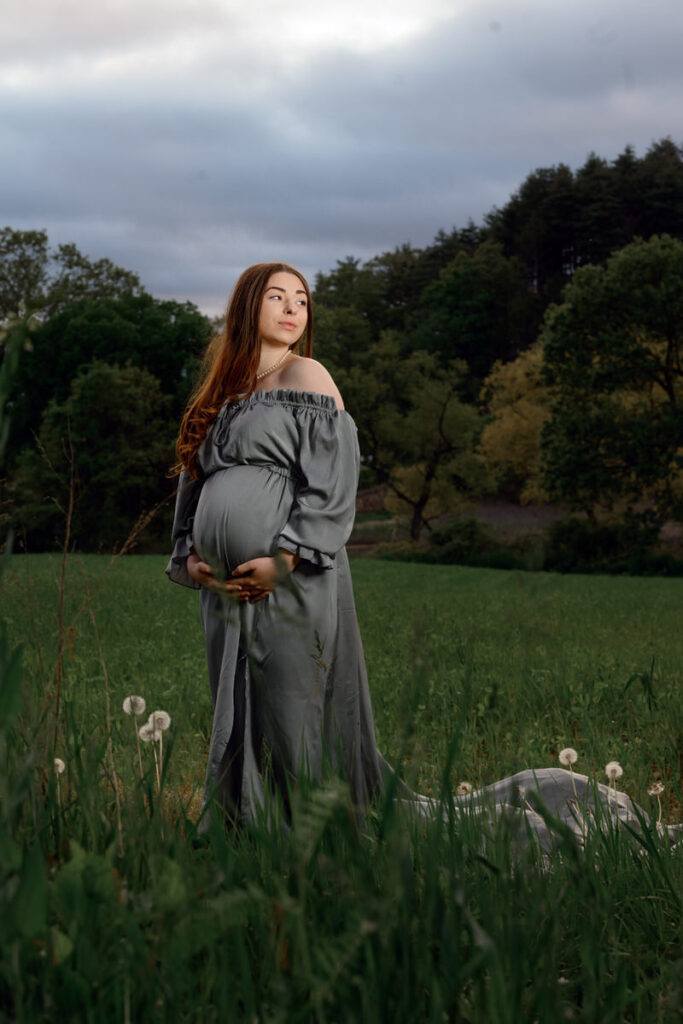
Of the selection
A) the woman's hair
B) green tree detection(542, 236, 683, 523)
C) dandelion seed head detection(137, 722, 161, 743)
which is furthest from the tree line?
the woman's hair

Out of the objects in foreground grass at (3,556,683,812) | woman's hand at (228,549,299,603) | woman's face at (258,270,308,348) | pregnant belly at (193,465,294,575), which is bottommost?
foreground grass at (3,556,683,812)

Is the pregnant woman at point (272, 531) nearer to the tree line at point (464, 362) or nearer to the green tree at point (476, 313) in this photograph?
the tree line at point (464, 362)

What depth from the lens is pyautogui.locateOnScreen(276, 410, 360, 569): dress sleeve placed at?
343 cm

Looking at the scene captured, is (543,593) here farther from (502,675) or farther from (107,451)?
(107,451)

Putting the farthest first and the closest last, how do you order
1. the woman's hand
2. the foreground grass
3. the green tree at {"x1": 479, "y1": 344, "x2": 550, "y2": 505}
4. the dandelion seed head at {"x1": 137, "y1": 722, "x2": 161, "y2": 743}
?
1. the green tree at {"x1": 479, "y1": 344, "x2": 550, "y2": 505}
2. the woman's hand
3. the dandelion seed head at {"x1": 137, "y1": 722, "x2": 161, "y2": 743}
4. the foreground grass

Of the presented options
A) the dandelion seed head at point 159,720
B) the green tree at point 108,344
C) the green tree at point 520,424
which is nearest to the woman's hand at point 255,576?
the dandelion seed head at point 159,720

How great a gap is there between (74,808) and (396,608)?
13.2 metres

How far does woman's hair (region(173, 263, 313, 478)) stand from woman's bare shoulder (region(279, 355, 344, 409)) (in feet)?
0.48

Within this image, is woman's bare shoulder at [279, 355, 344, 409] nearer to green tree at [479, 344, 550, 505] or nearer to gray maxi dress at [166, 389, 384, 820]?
gray maxi dress at [166, 389, 384, 820]

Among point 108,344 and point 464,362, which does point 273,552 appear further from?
point 464,362

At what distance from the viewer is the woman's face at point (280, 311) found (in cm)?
382

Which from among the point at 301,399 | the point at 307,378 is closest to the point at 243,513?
the point at 301,399

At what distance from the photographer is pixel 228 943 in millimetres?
1440

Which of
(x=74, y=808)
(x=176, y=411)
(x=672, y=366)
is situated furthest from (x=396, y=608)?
(x=176, y=411)
